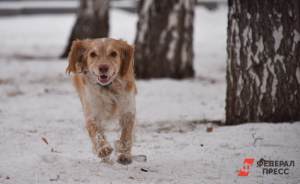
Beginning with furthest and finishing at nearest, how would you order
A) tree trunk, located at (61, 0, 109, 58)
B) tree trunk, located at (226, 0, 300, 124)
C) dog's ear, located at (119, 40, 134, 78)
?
1. tree trunk, located at (61, 0, 109, 58)
2. tree trunk, located at (226, 0, 300, 124)
3. dog's ear, located at (119, 40, 134, 78)

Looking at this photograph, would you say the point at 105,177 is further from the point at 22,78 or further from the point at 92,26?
the point at 92,26

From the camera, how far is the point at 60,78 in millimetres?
12008

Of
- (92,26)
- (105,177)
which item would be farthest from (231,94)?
(92,26)

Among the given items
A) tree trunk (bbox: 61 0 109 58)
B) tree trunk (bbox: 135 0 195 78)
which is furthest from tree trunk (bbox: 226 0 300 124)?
tree trunk (bbox: 61 0 109 58)

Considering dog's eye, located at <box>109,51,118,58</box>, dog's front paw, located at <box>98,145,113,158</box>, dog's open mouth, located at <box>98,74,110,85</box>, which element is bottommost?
dog's front paw, located at <box>98,145,113,158</box>

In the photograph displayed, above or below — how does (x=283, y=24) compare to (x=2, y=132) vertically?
above

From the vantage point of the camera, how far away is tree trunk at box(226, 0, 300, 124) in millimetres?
6477

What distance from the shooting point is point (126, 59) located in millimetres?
5805

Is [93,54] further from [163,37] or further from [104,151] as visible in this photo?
[163,37]

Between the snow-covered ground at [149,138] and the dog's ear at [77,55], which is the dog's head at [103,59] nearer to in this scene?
the dog's ear at [77,55]

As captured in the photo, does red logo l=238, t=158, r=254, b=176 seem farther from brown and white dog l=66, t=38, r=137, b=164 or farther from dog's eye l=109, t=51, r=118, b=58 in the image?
dog's eye l=109, t=51, r=118, b=58

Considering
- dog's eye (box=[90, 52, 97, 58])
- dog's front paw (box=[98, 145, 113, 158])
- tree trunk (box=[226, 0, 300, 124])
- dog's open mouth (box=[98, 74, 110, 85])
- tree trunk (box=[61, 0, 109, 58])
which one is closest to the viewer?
dog's front paw (box=[98, 145, 113, 158])

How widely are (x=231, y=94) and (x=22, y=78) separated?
6.08 m

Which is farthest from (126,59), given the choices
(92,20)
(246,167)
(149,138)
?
(92,20)
